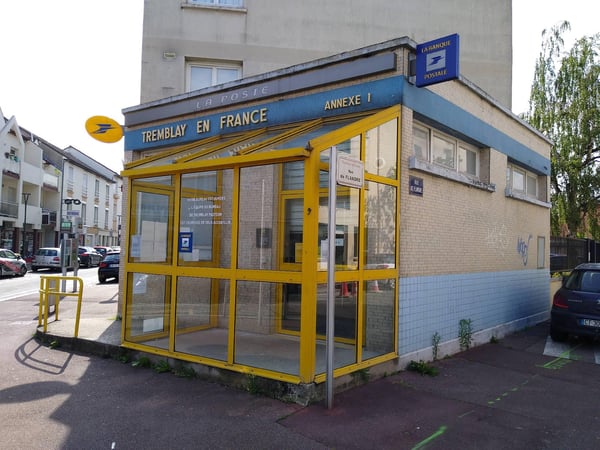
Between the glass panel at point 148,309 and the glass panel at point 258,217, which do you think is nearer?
the glass panel at point 258,217

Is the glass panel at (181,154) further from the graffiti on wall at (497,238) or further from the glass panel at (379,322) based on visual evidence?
the graffiti on wall at (497,238)

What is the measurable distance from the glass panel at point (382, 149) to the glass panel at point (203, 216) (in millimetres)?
2013

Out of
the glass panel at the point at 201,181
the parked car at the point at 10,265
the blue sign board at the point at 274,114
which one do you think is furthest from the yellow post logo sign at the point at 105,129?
the parked car at the point at 10,265

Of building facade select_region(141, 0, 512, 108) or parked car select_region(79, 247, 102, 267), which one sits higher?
building facade select_region(141, 0, 512, 108)

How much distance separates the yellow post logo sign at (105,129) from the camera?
1047 cm

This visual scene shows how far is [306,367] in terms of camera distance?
219 inches

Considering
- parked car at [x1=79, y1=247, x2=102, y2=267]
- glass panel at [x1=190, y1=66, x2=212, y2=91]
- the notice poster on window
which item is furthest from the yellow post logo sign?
parked car at [x1=79, y1=247, x2=102, y2=267]

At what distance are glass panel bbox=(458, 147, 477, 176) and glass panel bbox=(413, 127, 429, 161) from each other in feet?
4.37

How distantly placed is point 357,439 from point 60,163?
152ft

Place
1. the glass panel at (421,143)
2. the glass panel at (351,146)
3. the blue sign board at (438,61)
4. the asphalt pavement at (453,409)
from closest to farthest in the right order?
the asphalt pavement at (453,409)
the glass panel at (351,146)
the blue sign board at (438,61)
the glass panel at (421,143)

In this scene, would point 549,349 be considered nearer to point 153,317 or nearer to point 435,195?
point 435,195

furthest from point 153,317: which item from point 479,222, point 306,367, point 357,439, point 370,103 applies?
point 479,222

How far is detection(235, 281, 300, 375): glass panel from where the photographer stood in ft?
20.5

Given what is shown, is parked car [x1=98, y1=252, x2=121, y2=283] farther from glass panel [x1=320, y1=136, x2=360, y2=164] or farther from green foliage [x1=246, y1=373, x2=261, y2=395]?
glass panel [x1=320, y1=136, x2=360, y2=164]
